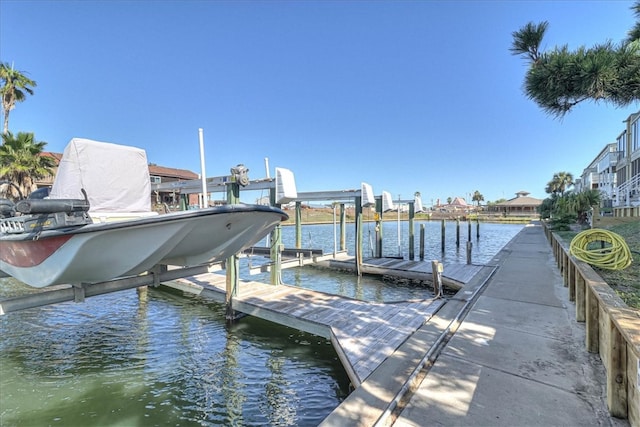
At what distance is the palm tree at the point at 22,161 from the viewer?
15.7 m

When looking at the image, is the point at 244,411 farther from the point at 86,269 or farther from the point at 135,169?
the point at 135,169

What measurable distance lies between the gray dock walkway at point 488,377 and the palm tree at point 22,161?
20758 mm

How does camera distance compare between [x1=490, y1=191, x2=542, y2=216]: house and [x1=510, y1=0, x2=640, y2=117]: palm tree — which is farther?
[x1=490, y1=191, x2=542, y2=216]: house

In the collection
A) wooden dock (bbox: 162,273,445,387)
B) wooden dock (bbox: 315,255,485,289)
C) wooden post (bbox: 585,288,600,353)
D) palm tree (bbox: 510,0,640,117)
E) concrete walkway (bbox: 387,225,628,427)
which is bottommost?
wooden dock (bbox: 315,255,485,289)

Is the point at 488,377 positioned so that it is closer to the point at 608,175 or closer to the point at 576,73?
the point at 576,73

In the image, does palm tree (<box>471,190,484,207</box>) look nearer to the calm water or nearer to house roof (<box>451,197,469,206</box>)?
house roof (<box>451,197,469,206</box>)

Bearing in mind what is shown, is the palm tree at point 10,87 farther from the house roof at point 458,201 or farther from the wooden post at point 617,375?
the house roof at point 458,201

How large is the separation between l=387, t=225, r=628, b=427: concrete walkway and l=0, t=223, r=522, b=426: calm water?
5.51 ft

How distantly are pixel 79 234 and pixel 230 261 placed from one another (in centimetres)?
382

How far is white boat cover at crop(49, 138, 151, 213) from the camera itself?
4.12m

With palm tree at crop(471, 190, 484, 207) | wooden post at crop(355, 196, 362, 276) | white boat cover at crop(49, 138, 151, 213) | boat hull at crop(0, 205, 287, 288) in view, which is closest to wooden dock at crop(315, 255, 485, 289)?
wooden post at crop(355, 196, 362, 276)

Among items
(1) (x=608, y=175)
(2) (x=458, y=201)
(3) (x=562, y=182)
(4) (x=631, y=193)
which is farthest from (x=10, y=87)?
(2) (x=458, y=201)

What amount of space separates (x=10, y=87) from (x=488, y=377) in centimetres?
3103

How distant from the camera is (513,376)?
3.28m
